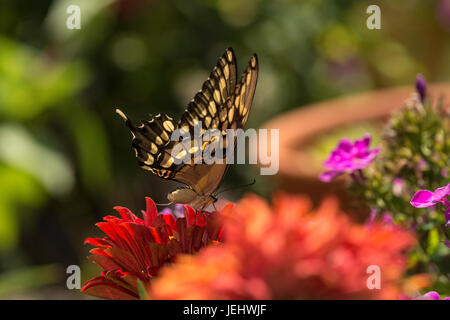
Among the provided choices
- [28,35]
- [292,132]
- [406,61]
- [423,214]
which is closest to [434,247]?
[423,214]

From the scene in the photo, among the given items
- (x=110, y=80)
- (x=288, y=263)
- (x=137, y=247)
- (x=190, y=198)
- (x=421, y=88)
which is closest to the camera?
(x=288, y=263)

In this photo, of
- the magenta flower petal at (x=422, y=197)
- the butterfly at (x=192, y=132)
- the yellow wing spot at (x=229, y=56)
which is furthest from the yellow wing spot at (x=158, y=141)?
the magenta flower petal at (x=422, y=197)

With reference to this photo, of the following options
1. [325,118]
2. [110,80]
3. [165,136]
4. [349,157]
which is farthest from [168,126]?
[110,80]

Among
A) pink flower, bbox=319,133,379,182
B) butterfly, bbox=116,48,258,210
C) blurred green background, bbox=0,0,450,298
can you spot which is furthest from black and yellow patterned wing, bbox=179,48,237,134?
blurred green background, bbox=0,0,450,298

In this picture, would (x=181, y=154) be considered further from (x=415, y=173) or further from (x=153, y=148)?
(x=415, y=173)

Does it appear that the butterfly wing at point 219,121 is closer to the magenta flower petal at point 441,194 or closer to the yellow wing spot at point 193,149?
the yellow wing spot at point 193,149
